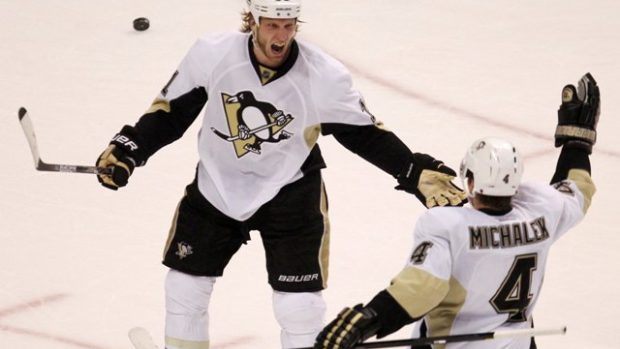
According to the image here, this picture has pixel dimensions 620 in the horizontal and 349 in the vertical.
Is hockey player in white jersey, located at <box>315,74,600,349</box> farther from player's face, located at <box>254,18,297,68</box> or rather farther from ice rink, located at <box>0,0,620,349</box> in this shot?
ice rink, located at <box>0,0,620,349</box>

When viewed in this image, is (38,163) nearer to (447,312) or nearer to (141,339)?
(141,339)

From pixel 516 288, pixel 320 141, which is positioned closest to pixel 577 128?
pixel 516 288

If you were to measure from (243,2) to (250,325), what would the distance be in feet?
10.8

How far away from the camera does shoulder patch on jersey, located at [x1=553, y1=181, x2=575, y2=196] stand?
12.5 ft

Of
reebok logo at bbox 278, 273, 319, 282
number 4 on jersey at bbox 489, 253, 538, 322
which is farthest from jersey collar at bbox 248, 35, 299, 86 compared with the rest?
number 4 on jersey at bbox 489, 253, 538, 322

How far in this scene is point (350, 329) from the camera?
3.43 meters

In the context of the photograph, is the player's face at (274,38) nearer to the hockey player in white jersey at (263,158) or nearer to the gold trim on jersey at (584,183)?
the hockey player in white jersey at (263,158)

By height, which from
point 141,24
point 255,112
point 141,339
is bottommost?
point 141,24

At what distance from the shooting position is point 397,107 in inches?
270

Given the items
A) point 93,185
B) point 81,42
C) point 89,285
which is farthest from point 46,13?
point 89,285

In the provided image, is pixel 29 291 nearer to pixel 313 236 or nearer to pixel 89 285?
pixel 89 285

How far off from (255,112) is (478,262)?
0.98 m

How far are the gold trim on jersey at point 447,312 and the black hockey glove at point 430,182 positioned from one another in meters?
0.54

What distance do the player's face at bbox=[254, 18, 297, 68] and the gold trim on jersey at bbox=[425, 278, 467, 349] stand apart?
92cm
